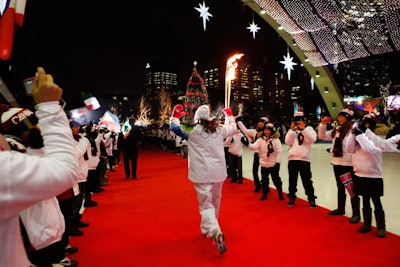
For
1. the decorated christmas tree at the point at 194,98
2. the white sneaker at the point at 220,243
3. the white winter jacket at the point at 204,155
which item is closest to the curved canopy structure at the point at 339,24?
the white winter jacket at the point at 204,155

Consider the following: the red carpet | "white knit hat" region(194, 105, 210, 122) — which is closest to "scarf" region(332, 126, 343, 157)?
the red carpet

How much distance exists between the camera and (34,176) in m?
1.04

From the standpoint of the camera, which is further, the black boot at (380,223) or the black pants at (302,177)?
the black pants at (302,177)

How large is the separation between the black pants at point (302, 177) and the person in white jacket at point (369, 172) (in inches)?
56.3

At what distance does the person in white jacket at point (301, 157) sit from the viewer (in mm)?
5930

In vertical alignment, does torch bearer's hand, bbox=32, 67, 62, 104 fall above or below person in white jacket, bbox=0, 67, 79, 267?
above

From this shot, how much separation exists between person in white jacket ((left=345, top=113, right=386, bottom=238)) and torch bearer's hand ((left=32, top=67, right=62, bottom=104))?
421 centimetres

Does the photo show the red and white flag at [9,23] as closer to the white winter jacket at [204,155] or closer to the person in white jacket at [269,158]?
the white winter jacket at [204,155]

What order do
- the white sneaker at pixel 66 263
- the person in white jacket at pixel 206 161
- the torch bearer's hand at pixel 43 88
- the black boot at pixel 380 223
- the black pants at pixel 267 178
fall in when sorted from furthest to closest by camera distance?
the black pants at pixel 267 178 < the black boot at pixel 380 223 < the person in white jacket at pixel 206 161 < the white sneaker at pixel 66 263 < the torch bearer's hand at pixel 43 88

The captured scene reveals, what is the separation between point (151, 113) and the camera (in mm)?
54938

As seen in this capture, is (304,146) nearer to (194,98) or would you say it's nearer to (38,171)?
(38,171)

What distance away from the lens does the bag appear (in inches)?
68.4

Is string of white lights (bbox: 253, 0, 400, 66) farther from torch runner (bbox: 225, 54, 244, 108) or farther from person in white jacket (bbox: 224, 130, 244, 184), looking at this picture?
person in white jacket (bbox: 224, 130, 244, 184)

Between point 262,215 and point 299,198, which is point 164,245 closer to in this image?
point 262,215
